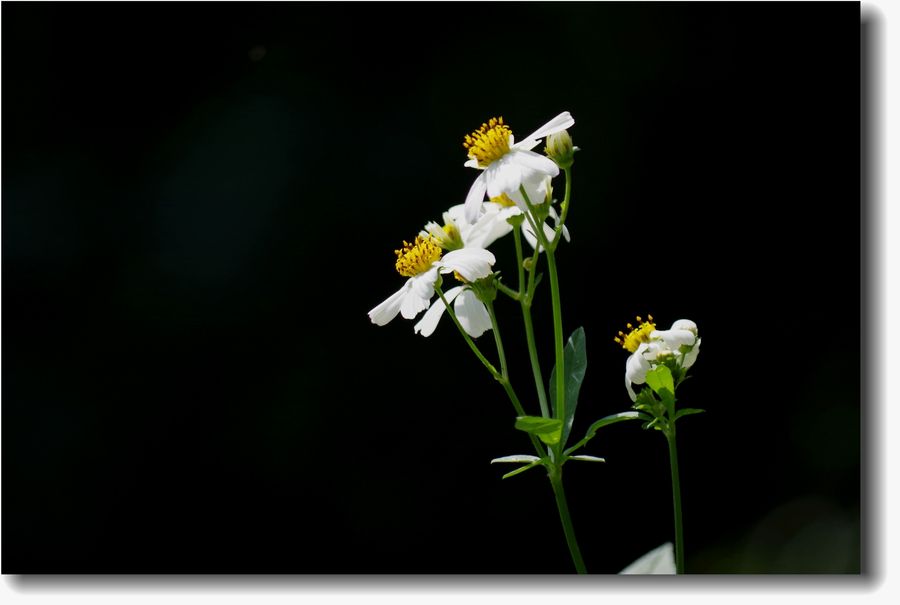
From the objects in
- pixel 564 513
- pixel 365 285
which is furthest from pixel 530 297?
pixel 365 285

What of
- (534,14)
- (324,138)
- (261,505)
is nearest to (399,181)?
(324,138)

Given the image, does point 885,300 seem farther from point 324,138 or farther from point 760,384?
point 324,138

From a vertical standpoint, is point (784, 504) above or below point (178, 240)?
below

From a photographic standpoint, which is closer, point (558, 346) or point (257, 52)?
point (558, 346)

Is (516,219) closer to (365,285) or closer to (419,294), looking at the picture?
(419,294)

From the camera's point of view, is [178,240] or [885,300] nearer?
[885,300]

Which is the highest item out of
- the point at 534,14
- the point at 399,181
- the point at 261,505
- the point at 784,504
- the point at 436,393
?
the point at 534,14

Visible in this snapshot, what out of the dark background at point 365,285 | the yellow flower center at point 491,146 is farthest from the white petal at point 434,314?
the dark background at point 365,285

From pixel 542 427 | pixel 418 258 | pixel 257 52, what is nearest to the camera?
pixel 542 427

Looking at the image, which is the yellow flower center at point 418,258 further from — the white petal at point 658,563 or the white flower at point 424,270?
the white petal at point 658,563
